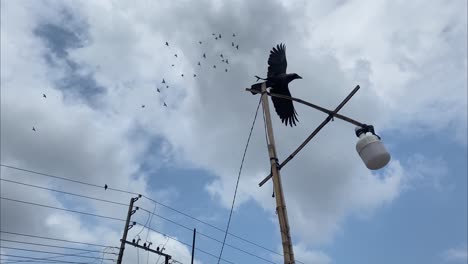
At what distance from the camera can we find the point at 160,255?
21.9 metres

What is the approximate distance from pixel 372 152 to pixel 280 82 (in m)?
2.72

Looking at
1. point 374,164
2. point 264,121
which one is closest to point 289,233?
point 374,164

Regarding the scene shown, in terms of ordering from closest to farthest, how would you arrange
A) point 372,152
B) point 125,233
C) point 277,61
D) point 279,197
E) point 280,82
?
point 372,152 < point 279,197 < point 280,82 < point 277,61 < point 125,233

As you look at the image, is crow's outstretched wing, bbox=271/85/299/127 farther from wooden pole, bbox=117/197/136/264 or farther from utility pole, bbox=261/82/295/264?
wooden pole, bbox=117/197/136/264

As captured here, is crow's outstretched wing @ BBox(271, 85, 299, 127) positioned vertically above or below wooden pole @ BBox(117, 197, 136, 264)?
below

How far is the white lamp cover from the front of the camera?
5746 mm

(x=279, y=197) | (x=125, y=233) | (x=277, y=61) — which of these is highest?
(x=125, y=233)

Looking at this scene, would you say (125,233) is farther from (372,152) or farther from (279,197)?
(372,152)

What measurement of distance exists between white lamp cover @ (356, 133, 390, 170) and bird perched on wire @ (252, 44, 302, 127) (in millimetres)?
2414

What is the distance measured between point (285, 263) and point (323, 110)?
2.53 meters

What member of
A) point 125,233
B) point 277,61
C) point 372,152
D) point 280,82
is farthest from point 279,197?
point 125,233

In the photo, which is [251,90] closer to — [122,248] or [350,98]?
[350,98]

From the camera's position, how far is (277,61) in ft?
28.7

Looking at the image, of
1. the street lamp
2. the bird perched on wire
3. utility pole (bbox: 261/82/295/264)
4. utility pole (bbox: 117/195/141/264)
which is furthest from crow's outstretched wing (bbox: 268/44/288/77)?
utility pole (bbox: 117/195/141/264)
